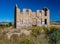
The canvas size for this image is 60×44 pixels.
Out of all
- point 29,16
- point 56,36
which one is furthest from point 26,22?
point 56,36

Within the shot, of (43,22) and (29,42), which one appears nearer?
(29,42)

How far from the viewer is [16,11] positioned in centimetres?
4400

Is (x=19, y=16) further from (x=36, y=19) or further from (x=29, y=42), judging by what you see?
(x=29, y=42)

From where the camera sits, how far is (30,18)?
147 feet

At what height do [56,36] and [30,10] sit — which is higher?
[30,10]

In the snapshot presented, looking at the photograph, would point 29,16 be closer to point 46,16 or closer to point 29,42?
point 46,16

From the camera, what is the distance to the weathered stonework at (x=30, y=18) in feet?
145

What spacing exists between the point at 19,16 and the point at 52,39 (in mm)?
30756

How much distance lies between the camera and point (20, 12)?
1757 inches

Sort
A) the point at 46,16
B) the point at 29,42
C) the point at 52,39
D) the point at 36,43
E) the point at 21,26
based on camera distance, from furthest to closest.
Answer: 1. the point at 46,16
2. the point at 21,26
3. the point at 52,39
4. the point at 36,43
5. the point at 29,42

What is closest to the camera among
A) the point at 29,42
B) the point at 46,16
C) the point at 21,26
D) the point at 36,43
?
the point at 29,42

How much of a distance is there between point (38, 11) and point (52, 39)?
32292 mm

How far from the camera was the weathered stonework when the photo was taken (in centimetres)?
4406

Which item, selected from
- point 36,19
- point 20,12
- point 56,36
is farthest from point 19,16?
point 56,36
